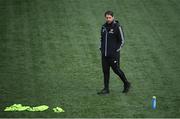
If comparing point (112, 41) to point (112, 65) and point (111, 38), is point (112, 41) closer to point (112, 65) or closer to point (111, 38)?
point (111, 38)

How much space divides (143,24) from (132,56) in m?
2.21

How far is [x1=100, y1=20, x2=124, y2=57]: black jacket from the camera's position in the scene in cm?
1022

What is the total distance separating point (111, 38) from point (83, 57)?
2451 millimetres

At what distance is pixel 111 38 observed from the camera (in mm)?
10273

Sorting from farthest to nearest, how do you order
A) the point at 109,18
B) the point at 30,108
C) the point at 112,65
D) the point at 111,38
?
the point at 112,65
the point at 111,38
the point at 109,18
the point at 30,108

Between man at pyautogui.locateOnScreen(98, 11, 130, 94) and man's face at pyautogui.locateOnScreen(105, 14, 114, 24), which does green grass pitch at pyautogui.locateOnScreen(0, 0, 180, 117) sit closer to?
man at pyautogui.locateOnScreen(98, 11, 130, 94)

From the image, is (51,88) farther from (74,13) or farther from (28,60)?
(74,13)

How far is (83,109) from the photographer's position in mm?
9844

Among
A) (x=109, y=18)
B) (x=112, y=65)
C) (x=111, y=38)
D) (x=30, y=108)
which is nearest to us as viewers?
(x=30, y=108)

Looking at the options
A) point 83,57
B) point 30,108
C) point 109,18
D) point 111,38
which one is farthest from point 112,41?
point 83,57

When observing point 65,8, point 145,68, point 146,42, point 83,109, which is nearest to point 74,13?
point 65,8

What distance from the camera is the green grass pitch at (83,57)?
1020 centimetres

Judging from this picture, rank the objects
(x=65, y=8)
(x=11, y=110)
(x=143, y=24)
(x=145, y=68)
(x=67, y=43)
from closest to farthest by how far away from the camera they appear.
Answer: (x=11, y=110), (x=145, y=68), (x=67, y=43), (x=143, y=24), (x=65, y=8)

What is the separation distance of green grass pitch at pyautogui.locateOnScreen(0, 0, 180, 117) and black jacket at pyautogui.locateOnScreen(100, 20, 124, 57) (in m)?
1.00
